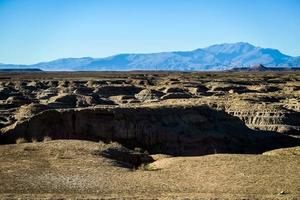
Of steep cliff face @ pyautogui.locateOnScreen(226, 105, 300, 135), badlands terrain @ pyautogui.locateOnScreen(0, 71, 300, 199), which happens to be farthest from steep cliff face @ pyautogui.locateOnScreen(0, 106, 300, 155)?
steep cliff face @ pyautogui.locateOnScreen(226, 105, 300, 135)

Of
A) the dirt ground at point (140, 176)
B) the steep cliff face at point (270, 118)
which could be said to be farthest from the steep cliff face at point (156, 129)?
the dirt ground at point (140, 176)

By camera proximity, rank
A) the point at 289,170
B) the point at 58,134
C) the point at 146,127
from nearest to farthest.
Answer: the point at 289,170 < the point at 58,134 < the point at 146,127

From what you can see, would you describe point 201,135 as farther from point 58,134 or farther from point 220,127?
point 58,134

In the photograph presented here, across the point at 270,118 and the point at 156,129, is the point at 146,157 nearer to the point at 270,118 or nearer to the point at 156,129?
the point at 156,129

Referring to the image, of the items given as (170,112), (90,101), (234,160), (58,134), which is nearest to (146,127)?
(170,112)

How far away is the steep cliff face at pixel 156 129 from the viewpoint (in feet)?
113

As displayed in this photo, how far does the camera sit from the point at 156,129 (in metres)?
37.7

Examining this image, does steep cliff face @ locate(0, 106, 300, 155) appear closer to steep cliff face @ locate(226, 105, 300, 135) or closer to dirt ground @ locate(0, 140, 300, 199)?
steep cliff face @ locate(226, 105, 300, 135)

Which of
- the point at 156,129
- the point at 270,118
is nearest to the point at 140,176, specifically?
the point at 156,129

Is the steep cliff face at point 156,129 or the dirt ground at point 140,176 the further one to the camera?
the steep cliff face at point 156,129

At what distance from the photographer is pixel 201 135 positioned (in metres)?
39.4

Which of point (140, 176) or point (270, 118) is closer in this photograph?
point (140, 176)

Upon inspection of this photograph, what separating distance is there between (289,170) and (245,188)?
151 inches

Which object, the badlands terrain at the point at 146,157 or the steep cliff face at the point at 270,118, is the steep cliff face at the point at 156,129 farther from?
the steep cliff face at the point at 270,118
